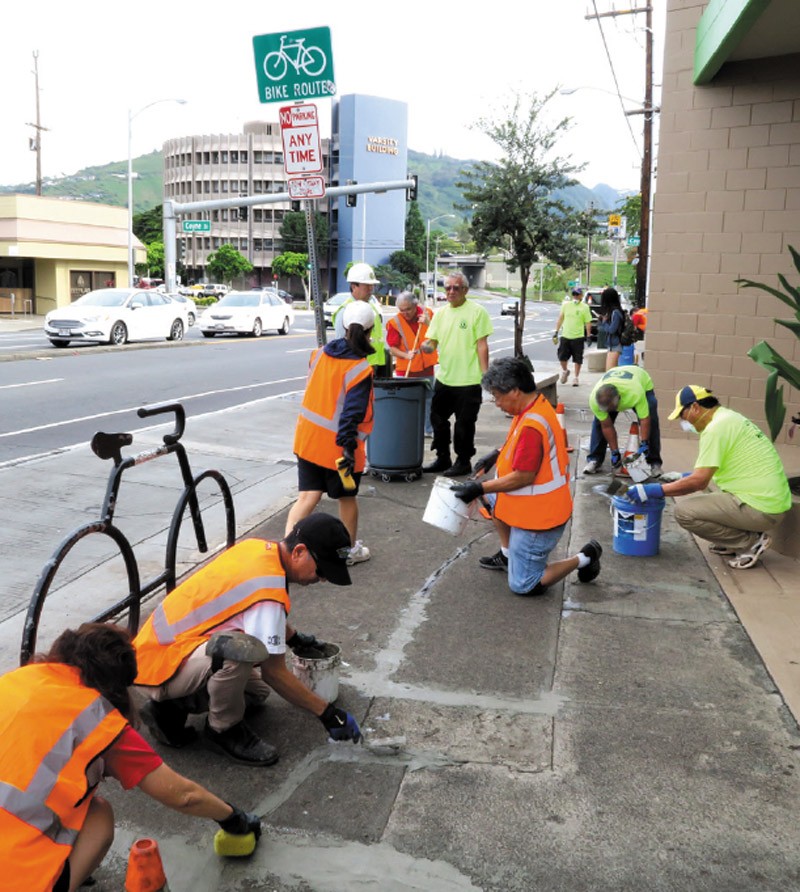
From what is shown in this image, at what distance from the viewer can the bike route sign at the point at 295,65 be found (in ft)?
22.6

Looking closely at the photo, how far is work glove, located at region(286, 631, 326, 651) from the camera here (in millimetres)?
3971

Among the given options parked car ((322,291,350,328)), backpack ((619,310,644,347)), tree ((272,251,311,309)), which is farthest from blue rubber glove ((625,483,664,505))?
tree ((272,251,311,309))

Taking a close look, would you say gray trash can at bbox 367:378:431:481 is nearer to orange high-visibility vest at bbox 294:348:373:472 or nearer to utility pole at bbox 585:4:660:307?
orange high-visibility vest at bbox 294:348:373:472

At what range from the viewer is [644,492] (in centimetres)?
598

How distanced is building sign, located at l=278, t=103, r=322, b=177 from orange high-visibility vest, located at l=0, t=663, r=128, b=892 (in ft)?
17.4

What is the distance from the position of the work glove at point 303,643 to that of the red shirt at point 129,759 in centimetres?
138

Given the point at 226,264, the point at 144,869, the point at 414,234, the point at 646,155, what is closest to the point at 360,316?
the point at 144,869

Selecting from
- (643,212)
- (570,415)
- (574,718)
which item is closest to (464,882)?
(574,718)

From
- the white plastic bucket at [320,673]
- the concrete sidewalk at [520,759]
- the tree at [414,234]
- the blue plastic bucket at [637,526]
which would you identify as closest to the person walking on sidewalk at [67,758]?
the concrete sidewalk at [520,759]

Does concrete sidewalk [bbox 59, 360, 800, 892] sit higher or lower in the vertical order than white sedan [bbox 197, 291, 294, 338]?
lower

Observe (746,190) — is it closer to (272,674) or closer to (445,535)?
(445,535)

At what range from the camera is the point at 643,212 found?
23.9m

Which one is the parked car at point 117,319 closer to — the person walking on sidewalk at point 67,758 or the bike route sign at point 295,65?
the bike route sign at point 295,65

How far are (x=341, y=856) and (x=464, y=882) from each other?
0.42m
